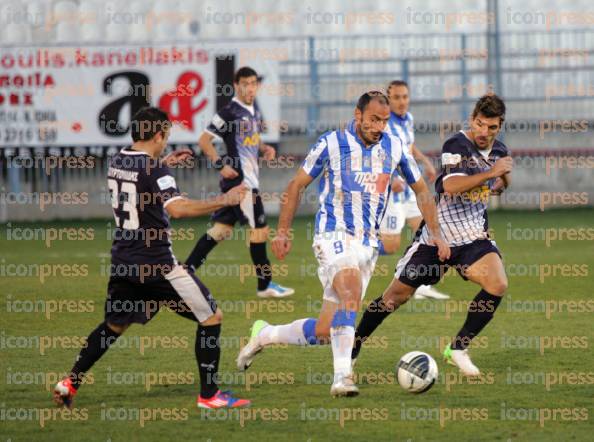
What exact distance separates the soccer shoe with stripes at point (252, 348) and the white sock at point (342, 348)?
718 millimetres

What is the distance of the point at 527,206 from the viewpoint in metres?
21.0

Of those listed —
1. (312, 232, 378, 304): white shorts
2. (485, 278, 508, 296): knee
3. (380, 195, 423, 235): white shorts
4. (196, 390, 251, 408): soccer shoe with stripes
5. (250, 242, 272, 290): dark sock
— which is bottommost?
(250, 242, 272, 290): dark sock

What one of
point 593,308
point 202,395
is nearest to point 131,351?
point 202,395

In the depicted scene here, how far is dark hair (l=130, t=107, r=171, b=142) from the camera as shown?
23.0 ft

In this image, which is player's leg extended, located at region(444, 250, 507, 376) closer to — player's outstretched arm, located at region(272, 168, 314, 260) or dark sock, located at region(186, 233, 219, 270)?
player's outstretched arm, located at region(272, 168, 314, 260)

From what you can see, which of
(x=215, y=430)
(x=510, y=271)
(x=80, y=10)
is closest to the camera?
(x=215, y=430)

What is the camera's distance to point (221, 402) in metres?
7.07

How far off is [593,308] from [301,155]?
35.8ft

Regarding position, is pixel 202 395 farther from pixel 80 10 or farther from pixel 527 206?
pixel 80 10

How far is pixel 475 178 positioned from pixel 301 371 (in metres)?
1.85

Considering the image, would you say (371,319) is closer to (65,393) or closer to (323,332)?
(323,332)

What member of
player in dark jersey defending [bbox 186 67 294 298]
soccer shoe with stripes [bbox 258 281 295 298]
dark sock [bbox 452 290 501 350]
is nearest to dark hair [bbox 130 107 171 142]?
dark sock [bbox 452 290 501 350]

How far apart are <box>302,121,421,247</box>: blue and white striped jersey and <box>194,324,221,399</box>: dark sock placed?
1.01m

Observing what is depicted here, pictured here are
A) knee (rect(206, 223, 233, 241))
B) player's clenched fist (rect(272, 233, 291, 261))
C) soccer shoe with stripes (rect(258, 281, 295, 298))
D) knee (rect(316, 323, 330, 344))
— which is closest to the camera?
player's clenched fist (rect(272, 233, 291, 261))
